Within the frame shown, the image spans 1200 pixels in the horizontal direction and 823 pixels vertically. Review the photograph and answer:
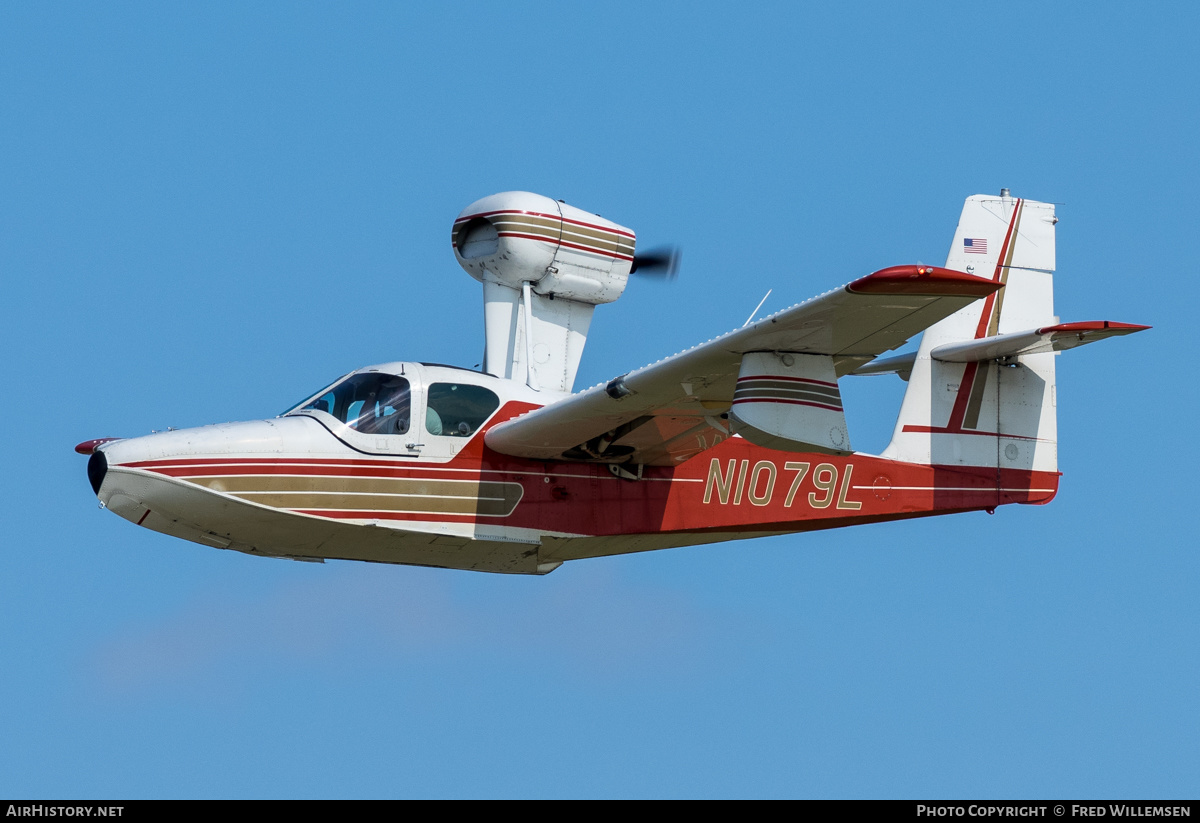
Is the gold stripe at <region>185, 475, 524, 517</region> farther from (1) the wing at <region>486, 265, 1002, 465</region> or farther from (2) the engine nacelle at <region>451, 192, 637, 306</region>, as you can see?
(2) the engine nacelle at <region>451, 192, 637, 306</region>

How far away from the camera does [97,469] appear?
18.5m

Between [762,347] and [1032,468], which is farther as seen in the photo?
[1032,468]

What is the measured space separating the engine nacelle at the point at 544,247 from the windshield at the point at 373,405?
3.73 m

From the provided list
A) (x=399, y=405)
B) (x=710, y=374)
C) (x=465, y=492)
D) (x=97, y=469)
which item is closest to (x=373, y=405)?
(x=399, y=405)

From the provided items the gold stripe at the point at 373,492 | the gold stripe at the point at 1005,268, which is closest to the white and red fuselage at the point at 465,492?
the gold stripe at the point at 373,492

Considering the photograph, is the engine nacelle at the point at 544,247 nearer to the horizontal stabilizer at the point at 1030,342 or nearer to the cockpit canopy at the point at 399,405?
the cockpit canopy at the point at 399,405

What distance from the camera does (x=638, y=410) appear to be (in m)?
18.7

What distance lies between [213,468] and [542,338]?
559 cm

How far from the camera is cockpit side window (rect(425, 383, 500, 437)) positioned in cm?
1953

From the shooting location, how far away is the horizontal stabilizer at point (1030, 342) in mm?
17297
